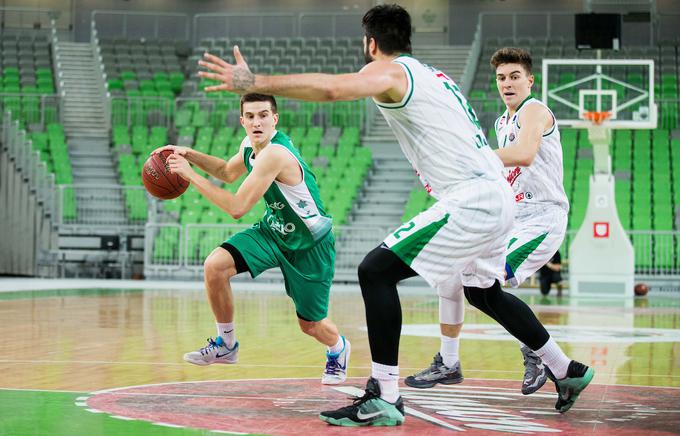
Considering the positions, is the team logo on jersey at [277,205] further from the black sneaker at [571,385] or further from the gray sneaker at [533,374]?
the black sneaker at [571,385]

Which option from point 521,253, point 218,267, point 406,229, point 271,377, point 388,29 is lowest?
point 271,377

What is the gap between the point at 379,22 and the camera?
4.99 metres

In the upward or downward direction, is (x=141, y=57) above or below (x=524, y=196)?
above

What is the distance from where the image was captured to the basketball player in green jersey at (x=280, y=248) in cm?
657

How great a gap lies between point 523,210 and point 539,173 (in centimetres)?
25

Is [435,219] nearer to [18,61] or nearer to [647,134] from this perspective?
[647,134]

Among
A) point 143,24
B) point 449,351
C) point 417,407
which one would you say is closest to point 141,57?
point 143,24

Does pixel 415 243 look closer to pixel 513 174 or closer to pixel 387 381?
pixel 387 381

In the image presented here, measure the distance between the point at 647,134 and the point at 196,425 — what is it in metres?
21.2

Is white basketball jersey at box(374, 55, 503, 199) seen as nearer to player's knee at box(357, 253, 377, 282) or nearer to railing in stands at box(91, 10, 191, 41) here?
player's knee at box(357, 253, 377, 282)

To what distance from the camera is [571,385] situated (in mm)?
5535

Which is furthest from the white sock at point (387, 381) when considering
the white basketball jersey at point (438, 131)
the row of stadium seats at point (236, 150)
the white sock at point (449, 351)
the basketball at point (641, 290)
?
the row of stadium seats at point (236, 150)

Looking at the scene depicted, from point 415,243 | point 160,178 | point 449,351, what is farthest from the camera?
point 449,351

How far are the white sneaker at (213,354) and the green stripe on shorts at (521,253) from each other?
185cm
